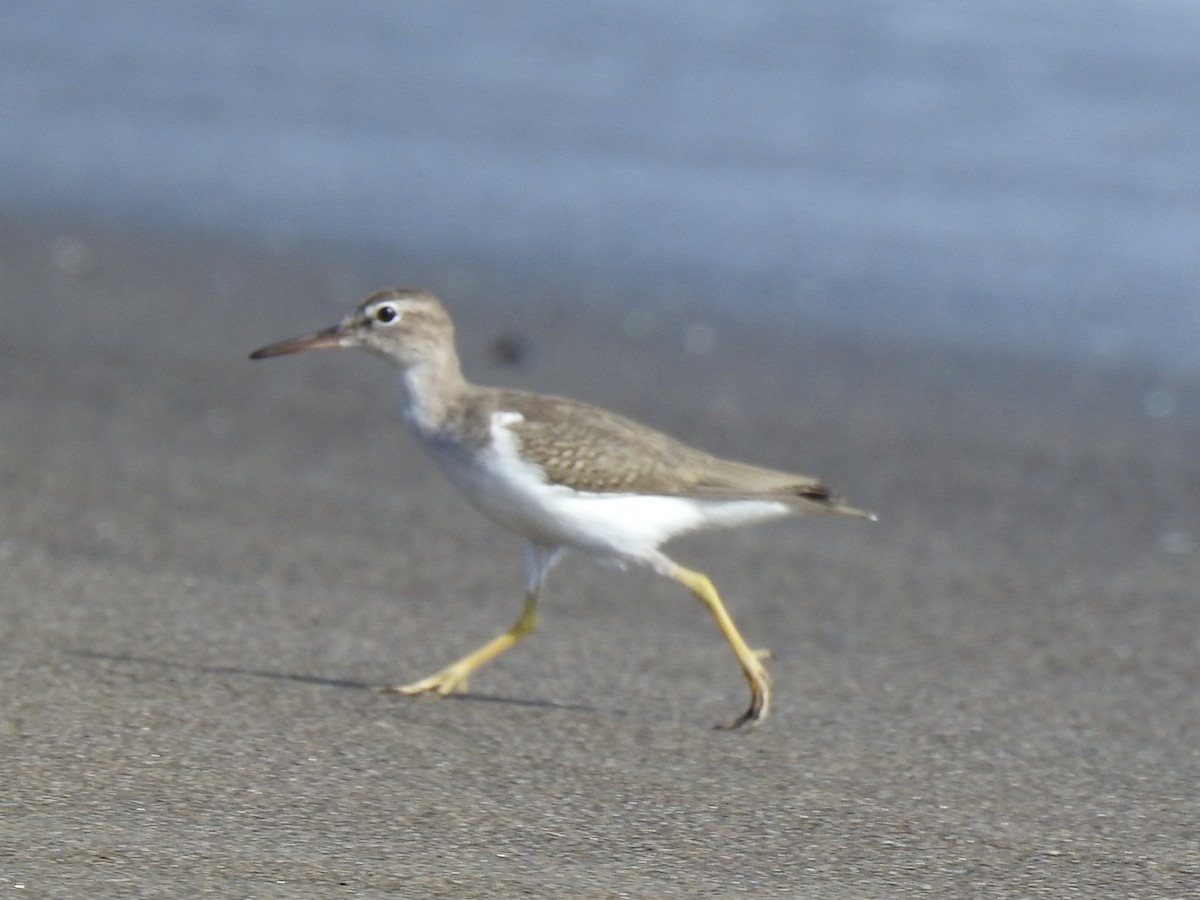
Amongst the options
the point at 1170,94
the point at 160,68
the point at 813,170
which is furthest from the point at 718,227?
the point at 160,68

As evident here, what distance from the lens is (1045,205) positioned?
14312 mm

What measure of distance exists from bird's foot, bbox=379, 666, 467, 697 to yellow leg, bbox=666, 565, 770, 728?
0.68 meters

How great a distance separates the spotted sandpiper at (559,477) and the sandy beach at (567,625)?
38cm

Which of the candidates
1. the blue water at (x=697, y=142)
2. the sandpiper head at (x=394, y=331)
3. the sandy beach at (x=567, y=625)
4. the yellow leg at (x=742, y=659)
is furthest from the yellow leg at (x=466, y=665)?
the blue water at (x=697, y=142)

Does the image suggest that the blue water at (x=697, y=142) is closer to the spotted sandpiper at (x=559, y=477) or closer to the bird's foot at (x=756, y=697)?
the spotted sandpiper at (x=559, y=477)

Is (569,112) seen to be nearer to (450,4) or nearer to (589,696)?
(450,4)

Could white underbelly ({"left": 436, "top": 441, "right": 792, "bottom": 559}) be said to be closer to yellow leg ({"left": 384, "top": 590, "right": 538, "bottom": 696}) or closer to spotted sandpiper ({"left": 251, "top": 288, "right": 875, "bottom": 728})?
spotted sandpiper ({"left": 251, "top": 288, "right": 875, "bottom": 728})

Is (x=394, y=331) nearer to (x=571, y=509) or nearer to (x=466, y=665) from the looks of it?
(x=571, y=509)

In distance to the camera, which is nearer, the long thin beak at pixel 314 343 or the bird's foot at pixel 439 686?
the bird's foot at pixel 439 686

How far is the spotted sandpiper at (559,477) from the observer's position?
18.2 feet

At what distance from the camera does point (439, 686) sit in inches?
222

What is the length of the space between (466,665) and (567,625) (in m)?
1.05

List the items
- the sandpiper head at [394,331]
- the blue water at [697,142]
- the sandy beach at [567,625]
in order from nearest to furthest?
the sandy beach at [567,625] → the sandpiper head at [394,331] → the blue water at [697,142]

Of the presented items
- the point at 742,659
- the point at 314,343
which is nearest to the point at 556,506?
the point at 742,659
